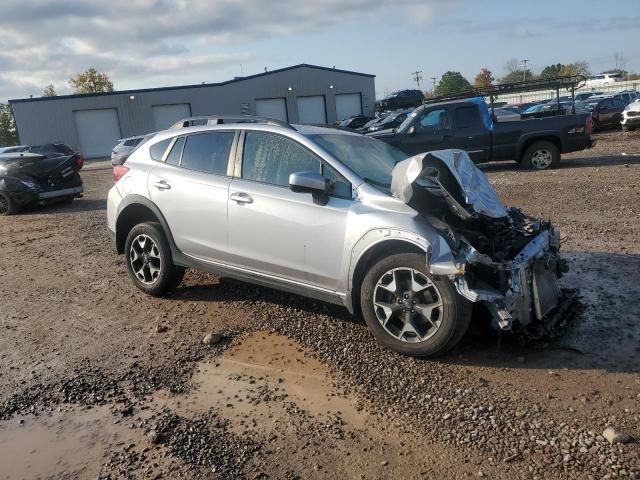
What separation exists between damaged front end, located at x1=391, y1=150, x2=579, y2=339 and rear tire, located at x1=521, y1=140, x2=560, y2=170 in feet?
33.0

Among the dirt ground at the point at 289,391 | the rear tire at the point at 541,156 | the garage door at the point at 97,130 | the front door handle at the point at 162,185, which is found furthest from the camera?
the garage door at the point at 97,130

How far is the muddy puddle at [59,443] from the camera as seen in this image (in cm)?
317

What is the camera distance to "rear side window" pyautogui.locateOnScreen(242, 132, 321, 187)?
4777 mm

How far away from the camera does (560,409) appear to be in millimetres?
3438

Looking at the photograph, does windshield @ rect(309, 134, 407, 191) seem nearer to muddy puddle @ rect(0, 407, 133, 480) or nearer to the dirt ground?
the dirt ground

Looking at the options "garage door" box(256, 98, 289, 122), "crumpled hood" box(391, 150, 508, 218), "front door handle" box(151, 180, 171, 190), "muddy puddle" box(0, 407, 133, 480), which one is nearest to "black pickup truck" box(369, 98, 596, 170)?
"front door handle" box(151, 180, 171, 190)

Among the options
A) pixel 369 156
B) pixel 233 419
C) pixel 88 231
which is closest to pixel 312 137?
pixel 369 156

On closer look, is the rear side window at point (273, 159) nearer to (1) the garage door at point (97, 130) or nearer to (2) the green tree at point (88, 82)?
(1) the garage door at point (97, 130)

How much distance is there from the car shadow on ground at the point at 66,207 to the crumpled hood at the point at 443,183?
1043 centimetres

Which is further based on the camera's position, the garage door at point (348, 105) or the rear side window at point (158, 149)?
the garage door at point (348, 105)

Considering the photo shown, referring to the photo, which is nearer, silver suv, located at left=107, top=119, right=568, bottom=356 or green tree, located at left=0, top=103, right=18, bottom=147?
silver suv, located at left=107, top=119, right=568, bottom=356

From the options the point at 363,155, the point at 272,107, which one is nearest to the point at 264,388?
the point at 363,155

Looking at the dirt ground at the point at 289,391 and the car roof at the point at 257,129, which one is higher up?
the car roof at the point at 257,129

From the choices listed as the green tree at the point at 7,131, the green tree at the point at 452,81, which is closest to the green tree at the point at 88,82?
the green tree at the point at 7,131
